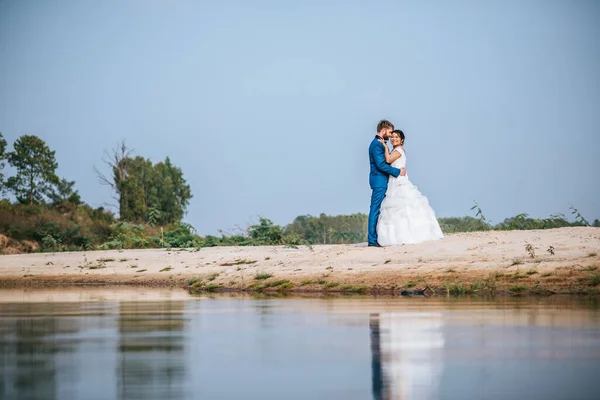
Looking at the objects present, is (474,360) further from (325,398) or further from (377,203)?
(377,203)

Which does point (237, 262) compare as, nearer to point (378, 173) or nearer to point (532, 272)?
point (378, 173)

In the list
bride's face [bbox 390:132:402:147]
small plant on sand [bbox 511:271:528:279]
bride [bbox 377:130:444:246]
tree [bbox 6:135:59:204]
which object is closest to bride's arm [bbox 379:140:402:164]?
bride [bbox 377:130:444:246]

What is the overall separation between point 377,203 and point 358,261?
1841 millimetres

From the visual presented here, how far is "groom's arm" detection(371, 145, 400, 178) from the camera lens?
62.2 ft

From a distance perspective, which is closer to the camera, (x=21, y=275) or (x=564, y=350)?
(x=564, y=350)

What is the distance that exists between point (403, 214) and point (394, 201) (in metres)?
0.32

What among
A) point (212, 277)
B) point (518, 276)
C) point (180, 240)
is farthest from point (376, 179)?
point (180, 240)

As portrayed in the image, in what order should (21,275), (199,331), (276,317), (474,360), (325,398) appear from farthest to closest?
(21,275)
(276,317)
(199,331)
(474,360)
(325,398)

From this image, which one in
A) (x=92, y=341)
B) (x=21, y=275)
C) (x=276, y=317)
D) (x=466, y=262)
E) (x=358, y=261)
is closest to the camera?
(x=92, y=341)

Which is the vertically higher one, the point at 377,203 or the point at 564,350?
the point at 377,203

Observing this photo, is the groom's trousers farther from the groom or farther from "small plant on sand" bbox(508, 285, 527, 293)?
"small plant on sand" bbox(508, 285, 527, 293)

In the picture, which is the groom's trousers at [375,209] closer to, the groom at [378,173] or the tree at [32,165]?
the groom at [378,173]

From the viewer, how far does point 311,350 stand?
26.7 feet

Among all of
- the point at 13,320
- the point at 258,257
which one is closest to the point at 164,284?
the point at 258,257
